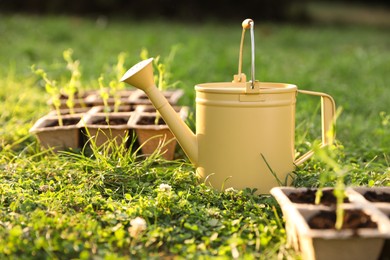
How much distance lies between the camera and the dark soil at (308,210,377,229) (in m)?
2.01

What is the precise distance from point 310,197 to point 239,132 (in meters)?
0.45

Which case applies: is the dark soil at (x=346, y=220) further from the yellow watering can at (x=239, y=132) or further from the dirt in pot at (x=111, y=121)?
the dirt in pot at (x=111, y=121)

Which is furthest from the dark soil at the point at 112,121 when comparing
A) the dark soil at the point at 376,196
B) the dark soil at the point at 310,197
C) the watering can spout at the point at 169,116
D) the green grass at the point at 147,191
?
the dark soil at the point at 376,196

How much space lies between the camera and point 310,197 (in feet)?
7.55

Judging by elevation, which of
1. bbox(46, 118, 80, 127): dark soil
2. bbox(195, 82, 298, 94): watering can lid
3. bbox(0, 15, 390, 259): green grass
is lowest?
bbox(0, 15, 390, 259): green grass

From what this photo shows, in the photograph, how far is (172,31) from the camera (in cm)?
905

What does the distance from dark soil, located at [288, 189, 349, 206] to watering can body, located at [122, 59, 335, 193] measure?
1.11 feet

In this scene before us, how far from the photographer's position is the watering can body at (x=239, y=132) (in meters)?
2.62

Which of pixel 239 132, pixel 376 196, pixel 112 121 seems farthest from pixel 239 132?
pixel 112 121

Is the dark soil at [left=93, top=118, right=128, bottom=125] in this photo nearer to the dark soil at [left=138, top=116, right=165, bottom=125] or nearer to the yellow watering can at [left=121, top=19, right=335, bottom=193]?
the dark soil at [left=138, top=116, right=165, bottom=125]

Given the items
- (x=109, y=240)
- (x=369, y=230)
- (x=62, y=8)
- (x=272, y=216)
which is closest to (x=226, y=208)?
(x=272, y=216)

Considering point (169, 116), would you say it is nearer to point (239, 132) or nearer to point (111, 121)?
point (239, 132)

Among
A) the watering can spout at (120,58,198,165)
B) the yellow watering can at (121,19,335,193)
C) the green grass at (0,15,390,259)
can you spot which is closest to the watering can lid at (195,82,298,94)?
the yellow watering can at (121,19,335,193)

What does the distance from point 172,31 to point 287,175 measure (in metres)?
6.56
